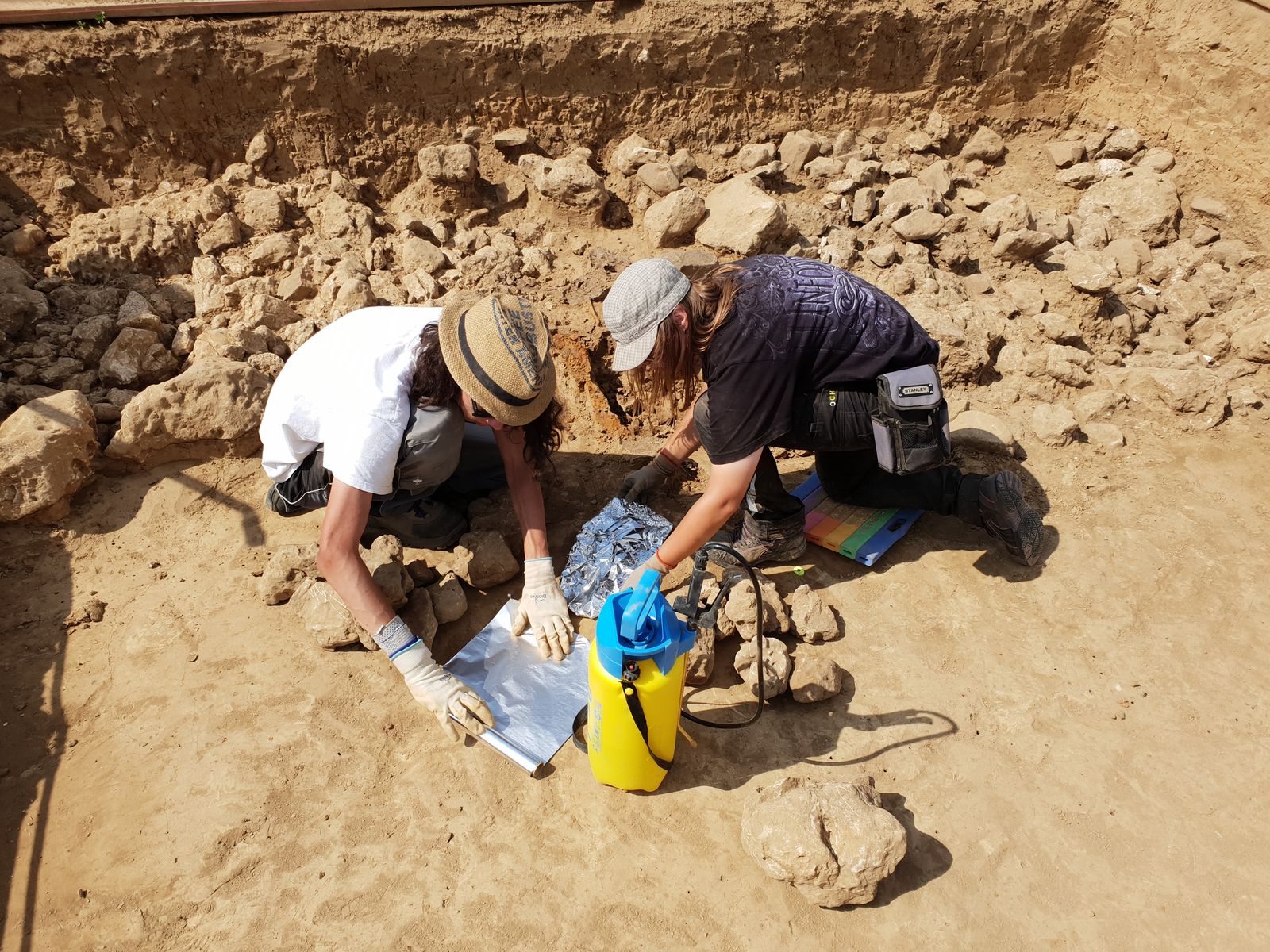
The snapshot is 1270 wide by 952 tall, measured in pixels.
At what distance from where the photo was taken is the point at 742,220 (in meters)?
4.14

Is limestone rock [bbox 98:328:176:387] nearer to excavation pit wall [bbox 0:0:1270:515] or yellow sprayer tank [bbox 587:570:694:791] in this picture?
excavation pit wall [bbox 0:0:1270:515]

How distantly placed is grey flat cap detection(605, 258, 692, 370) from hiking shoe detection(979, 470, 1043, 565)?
4.68 ft

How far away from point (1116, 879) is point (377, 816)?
213cm

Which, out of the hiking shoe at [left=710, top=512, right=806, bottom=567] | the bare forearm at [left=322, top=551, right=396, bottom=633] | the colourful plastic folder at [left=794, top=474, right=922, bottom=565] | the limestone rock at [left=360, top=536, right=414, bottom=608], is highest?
the bare forearm at [left=322, top=551, right=396, bottom=633]

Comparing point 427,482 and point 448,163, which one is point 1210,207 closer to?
point 448,163

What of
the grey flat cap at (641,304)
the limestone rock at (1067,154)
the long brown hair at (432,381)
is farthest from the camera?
the limestone rock at (1067,154)

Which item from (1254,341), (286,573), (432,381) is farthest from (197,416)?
(1254,341)

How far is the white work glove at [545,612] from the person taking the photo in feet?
8.78

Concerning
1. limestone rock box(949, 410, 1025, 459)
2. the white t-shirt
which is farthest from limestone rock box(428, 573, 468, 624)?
limestone rock box(949, 410, 1025, 459)

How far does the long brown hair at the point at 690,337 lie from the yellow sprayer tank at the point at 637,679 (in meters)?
0.74

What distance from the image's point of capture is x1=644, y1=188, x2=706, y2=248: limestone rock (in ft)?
14.0

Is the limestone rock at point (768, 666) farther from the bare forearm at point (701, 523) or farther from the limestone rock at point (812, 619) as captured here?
the bare forearm at point (701, 523)

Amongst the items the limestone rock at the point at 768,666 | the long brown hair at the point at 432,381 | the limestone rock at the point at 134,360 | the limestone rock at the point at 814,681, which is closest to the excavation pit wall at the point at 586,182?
the limestone rock at the point at 134,360

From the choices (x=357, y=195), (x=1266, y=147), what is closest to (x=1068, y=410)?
(x=1266, y=147)
